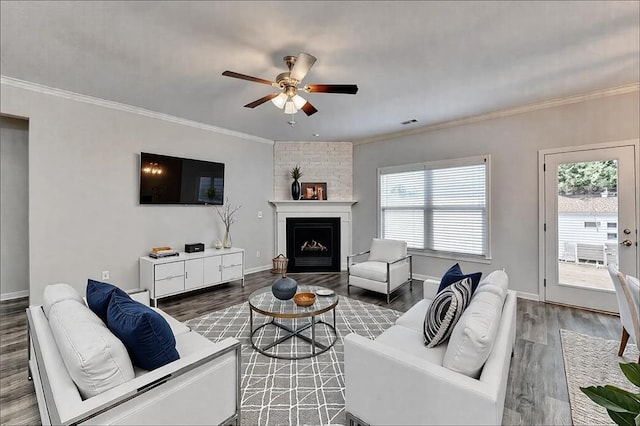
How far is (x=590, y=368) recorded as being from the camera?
→ 226cm

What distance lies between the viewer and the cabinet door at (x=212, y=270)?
416cm

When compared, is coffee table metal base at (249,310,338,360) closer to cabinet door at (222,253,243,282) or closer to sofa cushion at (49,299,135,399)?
sofa cushion at (49,299,135,399)

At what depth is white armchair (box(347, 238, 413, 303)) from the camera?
3811mm

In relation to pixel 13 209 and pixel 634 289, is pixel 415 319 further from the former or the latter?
pixel 13 209

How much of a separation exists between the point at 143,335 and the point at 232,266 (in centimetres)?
319

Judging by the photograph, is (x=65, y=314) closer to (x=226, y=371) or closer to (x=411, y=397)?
(x=226, y=371)

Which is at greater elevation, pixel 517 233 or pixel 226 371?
pixel 517 233

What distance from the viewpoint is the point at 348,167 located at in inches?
230

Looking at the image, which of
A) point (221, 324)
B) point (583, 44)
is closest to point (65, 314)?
point (221, 324)

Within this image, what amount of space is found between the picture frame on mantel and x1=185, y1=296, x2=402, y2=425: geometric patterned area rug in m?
2.82

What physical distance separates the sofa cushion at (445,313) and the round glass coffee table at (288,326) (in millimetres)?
918

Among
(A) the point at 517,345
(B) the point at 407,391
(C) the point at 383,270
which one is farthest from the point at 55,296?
(A) the point at 517,345

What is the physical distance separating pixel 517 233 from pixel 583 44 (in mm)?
2402

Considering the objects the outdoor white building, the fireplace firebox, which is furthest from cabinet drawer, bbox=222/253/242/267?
the outdoor white building
